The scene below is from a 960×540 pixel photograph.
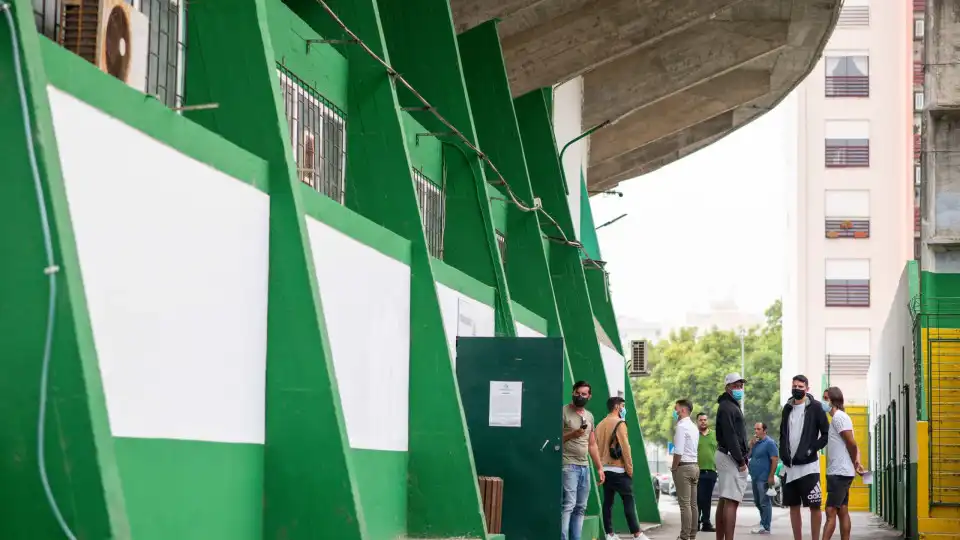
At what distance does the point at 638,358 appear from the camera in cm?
3169

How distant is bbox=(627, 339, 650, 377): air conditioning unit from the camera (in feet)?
104

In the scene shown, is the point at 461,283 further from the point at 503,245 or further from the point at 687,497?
the point at 503,245

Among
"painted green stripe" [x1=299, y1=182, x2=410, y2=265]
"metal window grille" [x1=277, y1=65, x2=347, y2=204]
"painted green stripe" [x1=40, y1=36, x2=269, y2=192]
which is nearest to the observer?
"painted green stripe" [x1=40, y1=36, x2=269, y2=192]

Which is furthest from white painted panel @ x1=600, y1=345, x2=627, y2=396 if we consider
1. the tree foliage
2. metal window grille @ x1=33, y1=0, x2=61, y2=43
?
the tree foliage

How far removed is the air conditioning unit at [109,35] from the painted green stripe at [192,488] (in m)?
2.13

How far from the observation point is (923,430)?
18.8 meters

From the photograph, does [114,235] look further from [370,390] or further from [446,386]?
[446,386]

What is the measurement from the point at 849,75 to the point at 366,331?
55.4 meters

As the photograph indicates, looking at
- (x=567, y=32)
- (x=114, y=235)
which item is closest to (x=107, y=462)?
(x=114, y=235)

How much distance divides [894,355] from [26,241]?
2066 cm

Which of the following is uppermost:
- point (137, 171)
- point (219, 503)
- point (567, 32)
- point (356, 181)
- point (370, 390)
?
point (567, 32)

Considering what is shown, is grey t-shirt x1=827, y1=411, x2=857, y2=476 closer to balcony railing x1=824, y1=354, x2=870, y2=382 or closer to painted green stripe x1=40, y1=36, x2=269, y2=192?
painted green stripe x1=40, y1=36, x2=269, y2=192

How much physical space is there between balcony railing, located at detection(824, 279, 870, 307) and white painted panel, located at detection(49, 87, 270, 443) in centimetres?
5754

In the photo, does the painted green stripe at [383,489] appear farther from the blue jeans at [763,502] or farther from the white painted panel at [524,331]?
the blue jeans at [763,502]
